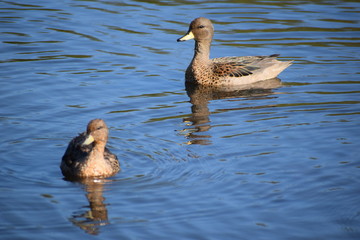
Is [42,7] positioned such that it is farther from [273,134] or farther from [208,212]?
[208,212]

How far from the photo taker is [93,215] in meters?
8.06

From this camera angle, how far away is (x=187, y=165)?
9664 millimetres

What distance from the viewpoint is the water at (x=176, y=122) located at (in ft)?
26.5

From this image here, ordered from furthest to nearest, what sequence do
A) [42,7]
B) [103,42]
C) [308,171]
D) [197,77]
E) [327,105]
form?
1. [42,7]
2. [103,42]
3. [197,77]
4. [327,105]
5. [308,171]

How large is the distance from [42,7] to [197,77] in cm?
654

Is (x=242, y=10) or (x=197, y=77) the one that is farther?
(x=242, y=10)

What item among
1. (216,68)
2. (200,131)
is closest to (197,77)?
(216,68)

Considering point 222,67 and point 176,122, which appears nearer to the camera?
point 176,122

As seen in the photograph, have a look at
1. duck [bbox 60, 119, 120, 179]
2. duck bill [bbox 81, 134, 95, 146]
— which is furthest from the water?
duck bill [bbox 81, 134, 95, 146]

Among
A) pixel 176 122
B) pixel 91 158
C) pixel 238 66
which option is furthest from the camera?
pixel 238 66

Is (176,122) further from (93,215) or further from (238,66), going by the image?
(93,215)

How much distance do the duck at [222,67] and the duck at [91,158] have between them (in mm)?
4988

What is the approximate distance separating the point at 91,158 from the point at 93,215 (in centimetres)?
144

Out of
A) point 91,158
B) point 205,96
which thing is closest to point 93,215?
point 91,158
